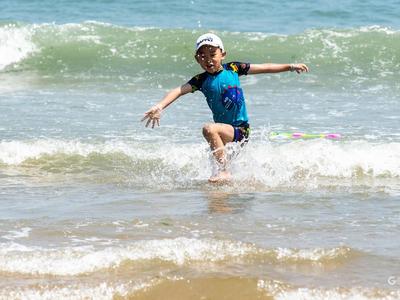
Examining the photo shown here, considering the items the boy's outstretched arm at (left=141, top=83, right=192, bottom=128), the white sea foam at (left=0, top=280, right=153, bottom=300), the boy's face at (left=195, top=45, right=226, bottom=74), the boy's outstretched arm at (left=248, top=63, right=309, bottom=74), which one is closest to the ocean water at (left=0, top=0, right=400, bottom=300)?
the white sea foam at (left=0, top=280, right=153, bottom=300)

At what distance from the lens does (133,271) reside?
17.2 feet

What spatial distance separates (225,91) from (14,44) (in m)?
10.4

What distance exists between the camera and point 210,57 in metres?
8.09

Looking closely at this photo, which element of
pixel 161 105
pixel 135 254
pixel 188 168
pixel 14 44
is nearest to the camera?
pixel 135 254

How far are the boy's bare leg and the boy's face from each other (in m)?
0.52

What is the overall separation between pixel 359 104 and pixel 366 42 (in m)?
5.15

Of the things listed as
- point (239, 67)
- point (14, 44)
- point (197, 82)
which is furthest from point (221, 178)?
point (14, 44)

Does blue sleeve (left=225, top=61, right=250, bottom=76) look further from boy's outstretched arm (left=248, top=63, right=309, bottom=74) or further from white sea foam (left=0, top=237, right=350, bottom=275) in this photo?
white sea foam (left=0, top=237, right=350, bottom=275)

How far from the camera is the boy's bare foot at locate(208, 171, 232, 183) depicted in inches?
320

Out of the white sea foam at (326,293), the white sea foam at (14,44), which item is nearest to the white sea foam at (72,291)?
the white sea foam at (326,293)

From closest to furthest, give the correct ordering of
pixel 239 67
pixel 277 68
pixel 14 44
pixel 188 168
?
pixel 277 68 < pixel 239 67 < pixel 188 168 < pixel 14 44

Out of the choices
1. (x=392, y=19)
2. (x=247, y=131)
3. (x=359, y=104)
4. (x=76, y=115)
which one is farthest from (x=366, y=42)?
(x=247, y=131)

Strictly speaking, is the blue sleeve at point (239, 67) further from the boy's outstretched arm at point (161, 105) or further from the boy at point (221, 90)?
the boy's outstretched arm at point (161, 105)

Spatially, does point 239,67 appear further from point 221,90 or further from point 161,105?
point 161,105
